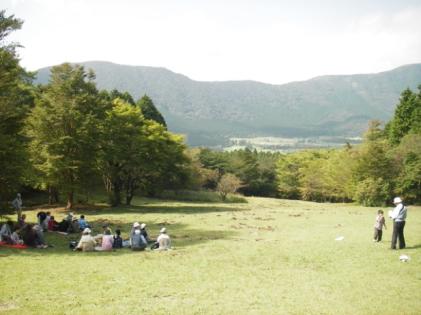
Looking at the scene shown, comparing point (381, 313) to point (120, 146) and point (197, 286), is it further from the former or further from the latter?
point (120, 146)

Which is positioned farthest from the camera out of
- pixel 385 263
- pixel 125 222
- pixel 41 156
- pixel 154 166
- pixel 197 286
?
pixel 154 166

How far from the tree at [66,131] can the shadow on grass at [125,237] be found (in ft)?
30.8

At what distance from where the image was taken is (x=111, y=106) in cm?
4731

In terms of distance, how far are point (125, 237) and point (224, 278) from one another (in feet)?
41.8

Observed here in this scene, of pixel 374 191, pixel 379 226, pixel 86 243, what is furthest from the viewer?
pixel 374 191

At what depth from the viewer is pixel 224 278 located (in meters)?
16.3

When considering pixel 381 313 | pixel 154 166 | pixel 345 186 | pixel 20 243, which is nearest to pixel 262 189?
pixel 345 186

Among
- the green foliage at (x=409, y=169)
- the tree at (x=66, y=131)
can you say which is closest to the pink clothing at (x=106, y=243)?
the tree at (x=66, y=131)

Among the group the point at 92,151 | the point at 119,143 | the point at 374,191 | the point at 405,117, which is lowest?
the point at 374,191

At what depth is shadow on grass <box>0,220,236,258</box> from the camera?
21875mm

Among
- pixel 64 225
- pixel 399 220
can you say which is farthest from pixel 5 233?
pixel 399 220

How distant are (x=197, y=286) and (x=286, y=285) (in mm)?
3299

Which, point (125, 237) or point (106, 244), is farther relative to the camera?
point (125, 237)

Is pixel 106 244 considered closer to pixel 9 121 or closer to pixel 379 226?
pixel 9 121
